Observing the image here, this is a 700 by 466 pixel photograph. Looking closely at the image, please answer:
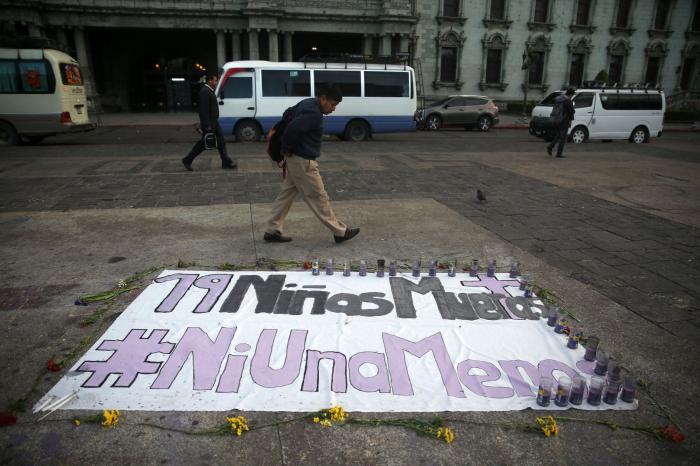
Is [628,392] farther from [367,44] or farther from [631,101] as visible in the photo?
[367,44]

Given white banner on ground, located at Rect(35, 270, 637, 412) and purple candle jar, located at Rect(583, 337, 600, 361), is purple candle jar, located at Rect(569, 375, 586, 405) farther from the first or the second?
purple candle jar, located at Rect(583, 337, 600, 361)

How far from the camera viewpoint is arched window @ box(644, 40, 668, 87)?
120 feet

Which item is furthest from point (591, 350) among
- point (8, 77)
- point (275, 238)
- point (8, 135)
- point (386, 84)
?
point (8, 77)

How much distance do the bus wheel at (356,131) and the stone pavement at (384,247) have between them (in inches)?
159

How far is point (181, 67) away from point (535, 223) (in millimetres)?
32128

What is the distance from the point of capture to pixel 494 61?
33.9 meters

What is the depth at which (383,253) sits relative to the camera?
5.20 m

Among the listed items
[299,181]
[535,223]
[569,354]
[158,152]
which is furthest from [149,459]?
[158,152]

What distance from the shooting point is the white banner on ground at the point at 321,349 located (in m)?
2.71

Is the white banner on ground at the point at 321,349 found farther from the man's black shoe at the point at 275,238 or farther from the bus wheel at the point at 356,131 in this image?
the bus wheel at the point at 356,131

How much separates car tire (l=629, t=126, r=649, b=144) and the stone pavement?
609 centimetres

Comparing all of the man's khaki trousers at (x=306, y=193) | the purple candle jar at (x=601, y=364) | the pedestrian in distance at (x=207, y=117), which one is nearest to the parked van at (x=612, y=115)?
the pedestrian in distance at (x=207, y=117)

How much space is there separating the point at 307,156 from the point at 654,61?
1678 inches

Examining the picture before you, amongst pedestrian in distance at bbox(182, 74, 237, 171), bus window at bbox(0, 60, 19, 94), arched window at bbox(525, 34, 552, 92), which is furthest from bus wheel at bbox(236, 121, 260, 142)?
arched window at bbox(525, 34, 552, 92)
